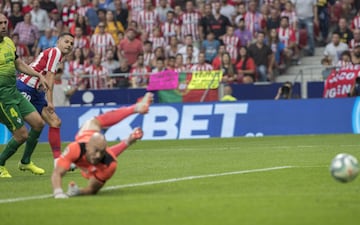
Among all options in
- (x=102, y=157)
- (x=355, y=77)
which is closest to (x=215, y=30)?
(x=355, y=77)

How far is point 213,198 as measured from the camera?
11.6 meters

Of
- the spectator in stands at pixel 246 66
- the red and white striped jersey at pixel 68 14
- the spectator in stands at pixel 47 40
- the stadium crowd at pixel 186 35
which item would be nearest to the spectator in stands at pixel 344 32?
the stadium crowd at pixel 186 35

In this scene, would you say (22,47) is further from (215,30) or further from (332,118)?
(332,118)

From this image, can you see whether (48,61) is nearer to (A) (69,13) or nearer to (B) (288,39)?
(B) (288,39)

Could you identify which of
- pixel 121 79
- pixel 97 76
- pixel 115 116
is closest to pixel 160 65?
pixel 121 79

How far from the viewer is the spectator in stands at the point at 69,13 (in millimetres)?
31734

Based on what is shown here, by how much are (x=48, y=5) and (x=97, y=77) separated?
494 centimetres

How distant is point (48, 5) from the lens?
32375 mm

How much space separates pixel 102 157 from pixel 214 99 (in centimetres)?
1480

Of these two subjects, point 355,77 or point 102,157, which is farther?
point 355,77

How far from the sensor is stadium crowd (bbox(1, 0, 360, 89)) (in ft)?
91.9

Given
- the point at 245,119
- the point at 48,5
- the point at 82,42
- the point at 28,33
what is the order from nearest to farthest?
the point at 245,119 → the point at 82,42 → the point at 28,33 → the point at 48,5

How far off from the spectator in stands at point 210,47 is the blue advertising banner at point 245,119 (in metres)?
3.31

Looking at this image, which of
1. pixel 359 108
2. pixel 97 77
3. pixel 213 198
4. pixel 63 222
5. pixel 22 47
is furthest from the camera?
pixel 22 47
